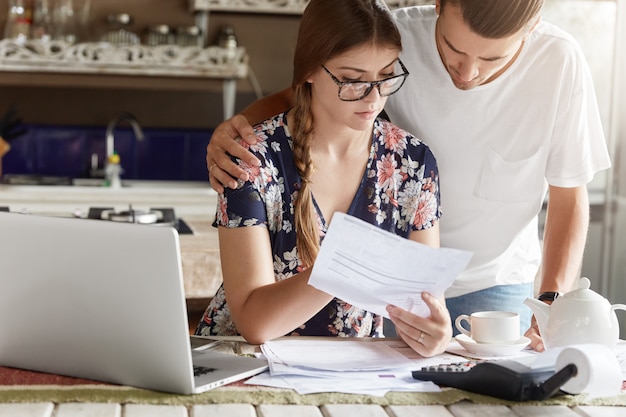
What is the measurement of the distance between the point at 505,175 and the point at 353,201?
0.40 meters

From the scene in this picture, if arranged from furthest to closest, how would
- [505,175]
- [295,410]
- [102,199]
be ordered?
[102,199] < [505,175] < [295,410]

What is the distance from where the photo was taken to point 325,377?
150cm

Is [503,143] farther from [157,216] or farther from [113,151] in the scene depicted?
[113,151]

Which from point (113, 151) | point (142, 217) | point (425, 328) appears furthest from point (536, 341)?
point (113, 151)

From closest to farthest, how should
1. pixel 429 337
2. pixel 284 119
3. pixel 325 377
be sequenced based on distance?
pixel 325 377, pixel 429 337, pixel 284 119

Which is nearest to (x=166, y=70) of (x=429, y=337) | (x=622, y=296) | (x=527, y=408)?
(x=622, y=296)

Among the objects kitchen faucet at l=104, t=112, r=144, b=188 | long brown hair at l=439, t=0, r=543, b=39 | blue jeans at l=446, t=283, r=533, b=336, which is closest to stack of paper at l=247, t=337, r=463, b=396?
blue jeans at l=446, t=283, r=533, b=336

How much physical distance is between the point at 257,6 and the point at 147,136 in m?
0.87

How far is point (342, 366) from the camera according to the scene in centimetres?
156

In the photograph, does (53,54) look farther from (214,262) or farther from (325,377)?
(325,377)

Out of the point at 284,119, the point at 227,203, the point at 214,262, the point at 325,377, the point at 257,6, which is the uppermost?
the point at 257,6

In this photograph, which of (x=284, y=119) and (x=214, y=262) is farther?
(x=214, y=262)

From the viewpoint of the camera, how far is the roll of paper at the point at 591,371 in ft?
4.65

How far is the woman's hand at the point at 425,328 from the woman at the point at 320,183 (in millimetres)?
15
